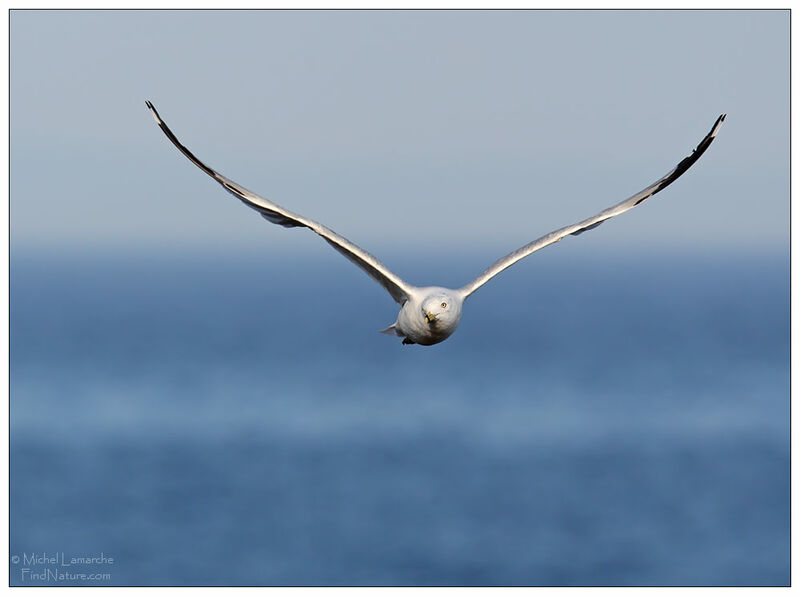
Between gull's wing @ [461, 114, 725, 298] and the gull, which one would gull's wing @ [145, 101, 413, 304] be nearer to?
the gull

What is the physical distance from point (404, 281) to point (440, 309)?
81 cm

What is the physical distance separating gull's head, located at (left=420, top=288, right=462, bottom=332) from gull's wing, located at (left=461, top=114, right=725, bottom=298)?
345 millimetres

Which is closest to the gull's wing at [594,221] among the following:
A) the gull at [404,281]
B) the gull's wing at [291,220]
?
the gull at [404,281]

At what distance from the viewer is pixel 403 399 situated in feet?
253

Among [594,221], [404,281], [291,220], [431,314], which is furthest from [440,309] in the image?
[594,221]

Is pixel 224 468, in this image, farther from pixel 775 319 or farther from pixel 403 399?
pixel 775 319

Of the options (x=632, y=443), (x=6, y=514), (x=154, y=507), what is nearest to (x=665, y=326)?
(x=632, y=443)

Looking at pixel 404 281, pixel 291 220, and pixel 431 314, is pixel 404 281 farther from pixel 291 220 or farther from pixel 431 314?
pixel 291 220

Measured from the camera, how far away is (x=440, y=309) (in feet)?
62.8

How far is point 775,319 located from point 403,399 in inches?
2421

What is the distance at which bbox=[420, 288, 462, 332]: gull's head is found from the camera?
753 inches

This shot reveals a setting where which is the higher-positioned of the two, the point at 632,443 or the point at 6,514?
the point at 632,443

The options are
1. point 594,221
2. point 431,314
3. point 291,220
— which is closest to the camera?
point 431,314

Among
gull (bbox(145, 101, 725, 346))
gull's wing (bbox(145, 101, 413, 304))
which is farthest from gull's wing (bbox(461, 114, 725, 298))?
gull's wing (bbox(145, 101, 413, 304))
